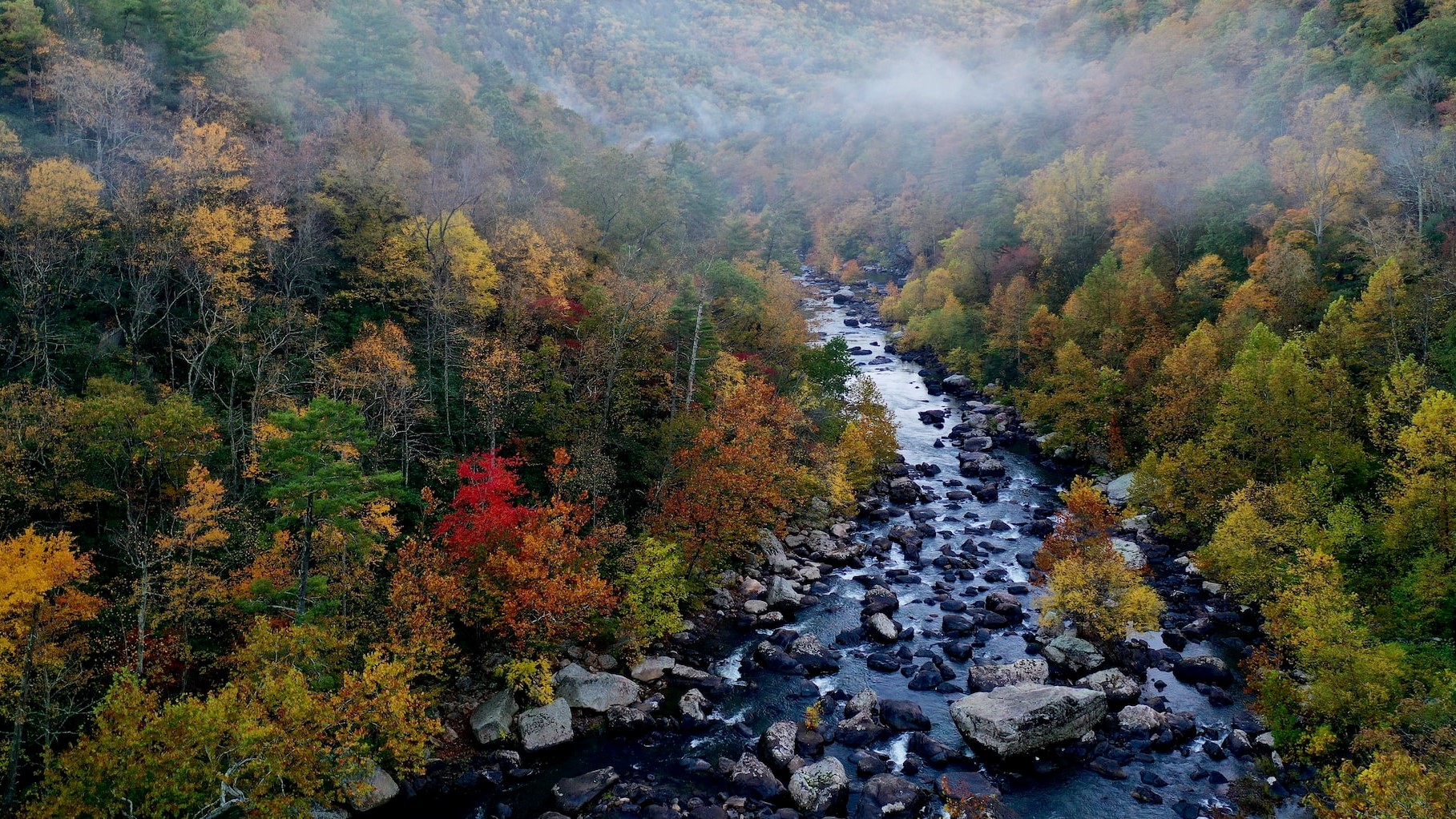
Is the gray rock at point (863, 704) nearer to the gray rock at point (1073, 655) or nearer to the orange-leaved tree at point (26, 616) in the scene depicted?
the gray rock at point (1073, 655)

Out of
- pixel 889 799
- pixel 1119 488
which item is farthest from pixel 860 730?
pixel 1119 488

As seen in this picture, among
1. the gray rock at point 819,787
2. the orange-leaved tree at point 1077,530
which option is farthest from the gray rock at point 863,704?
the orange-leaved tree at point 1077,530

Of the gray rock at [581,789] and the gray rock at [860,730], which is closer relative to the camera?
the gray rock at [581,789]

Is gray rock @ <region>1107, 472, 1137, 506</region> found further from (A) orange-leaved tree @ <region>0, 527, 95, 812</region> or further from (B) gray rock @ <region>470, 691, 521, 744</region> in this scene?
(A) orange-leaved tree @ <region>0, 527, 95, 812</region>

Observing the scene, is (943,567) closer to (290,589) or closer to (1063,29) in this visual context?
(290,589)

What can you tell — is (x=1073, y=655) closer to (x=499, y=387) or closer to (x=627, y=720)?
(x=627, y=720)

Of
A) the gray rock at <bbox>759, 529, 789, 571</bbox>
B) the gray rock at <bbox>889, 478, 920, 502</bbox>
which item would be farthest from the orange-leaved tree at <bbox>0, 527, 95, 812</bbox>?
the gray rock at <bbox>889, 478, 920, 502</bbox>
